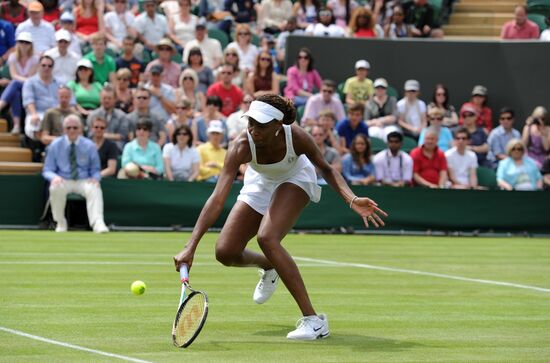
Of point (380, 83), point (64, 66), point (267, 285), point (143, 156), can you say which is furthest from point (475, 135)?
point (267, 285)

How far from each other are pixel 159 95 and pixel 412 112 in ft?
15.9

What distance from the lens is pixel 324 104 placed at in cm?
2066

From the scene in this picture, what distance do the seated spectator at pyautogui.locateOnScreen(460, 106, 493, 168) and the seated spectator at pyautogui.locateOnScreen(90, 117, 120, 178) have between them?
659 cm

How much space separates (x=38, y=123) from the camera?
1891 cm

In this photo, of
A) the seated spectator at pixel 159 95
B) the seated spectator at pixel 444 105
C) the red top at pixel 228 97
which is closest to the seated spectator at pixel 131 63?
the seated spectator at pixel 159 95

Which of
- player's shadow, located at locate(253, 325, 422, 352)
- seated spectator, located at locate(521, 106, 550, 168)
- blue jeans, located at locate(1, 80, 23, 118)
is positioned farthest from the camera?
seated spectator, located at locate(521, 106, 550, 168)

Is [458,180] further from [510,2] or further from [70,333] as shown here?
[70,333]

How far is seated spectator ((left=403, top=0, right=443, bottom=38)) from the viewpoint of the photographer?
2447 centimetres

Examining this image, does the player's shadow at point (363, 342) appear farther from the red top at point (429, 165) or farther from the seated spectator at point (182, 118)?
the red top at point (429, 165)

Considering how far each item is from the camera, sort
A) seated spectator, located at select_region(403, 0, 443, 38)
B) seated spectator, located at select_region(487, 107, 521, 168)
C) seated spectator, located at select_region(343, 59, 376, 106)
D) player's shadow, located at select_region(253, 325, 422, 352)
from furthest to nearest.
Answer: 1. seated spectator, located at select_region(403, 0, 443, 38)
2. seated spectator, located at select_region(343, 59, 376, 106)
3. seated spectator, located at select_region(487, 107, 521, 168)
4. player's shadow, located at select_region(253, 325, 422, 352)

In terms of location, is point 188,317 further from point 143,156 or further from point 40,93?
point 40,93

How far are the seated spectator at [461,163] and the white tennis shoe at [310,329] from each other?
1254cm

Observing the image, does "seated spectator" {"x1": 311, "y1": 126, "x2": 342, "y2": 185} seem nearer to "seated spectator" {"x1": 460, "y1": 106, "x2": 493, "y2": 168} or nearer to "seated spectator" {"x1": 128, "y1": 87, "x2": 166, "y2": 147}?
"seated spectator" {"x1": 128, "y1": 87, "x2": 166, "y2": 147}

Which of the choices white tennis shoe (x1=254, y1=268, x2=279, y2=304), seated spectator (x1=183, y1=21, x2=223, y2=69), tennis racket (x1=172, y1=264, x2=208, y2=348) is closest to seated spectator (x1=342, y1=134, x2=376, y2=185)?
seated spectator (x1=183, y1=21, x2=223, y2=69)
